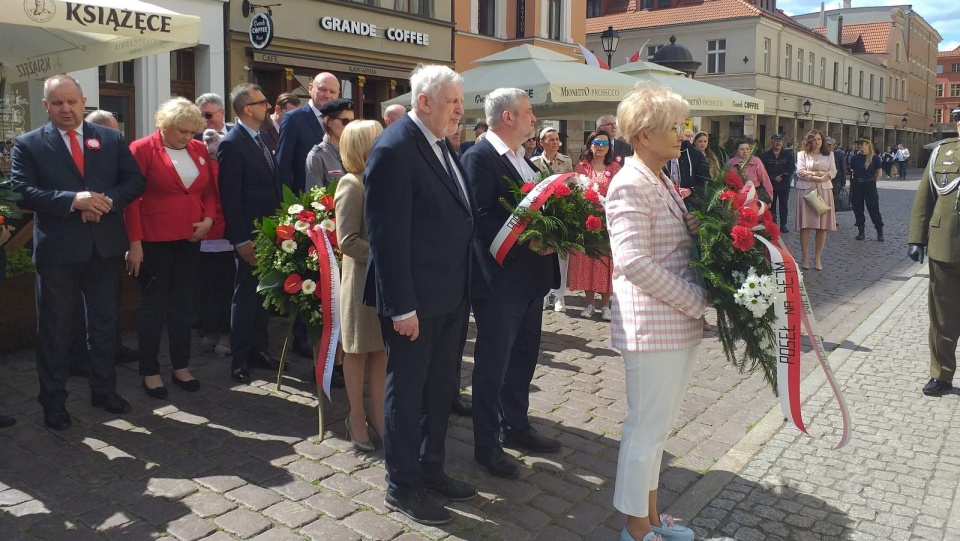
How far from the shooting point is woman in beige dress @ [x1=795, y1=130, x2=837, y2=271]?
11.6 metres

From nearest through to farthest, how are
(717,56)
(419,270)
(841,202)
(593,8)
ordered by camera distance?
1. (419,270)
2. (841,202)
3. (717,56)
4. (593,8)

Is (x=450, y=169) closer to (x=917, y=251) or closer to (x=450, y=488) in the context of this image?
(x=450, y=488)

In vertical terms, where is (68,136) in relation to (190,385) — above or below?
above

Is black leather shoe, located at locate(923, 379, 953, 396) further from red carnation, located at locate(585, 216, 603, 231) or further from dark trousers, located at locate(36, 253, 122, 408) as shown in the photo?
dark trousers, located at locate(36, 253, 122, 408)

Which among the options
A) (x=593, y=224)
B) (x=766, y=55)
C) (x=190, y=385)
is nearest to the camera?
(x=593, y=224)

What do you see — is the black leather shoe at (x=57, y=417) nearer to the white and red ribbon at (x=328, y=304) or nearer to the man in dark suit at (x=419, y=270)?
the white and red ribbon at (x=328, y=304)

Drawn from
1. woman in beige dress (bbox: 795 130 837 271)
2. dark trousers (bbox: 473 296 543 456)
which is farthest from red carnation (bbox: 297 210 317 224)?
woman in beige dress (bbox: 795 130 837 271)

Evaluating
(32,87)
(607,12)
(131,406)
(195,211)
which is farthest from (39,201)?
(607,12)

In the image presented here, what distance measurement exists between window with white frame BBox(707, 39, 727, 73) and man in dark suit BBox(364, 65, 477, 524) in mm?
45540

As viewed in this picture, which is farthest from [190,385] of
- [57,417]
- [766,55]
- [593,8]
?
[593,8]

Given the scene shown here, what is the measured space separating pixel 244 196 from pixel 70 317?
1.51 meters

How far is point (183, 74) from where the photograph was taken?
16.5 meters

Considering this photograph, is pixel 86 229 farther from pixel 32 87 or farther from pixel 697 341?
pixel 32 87

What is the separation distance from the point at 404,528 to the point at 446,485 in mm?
358
